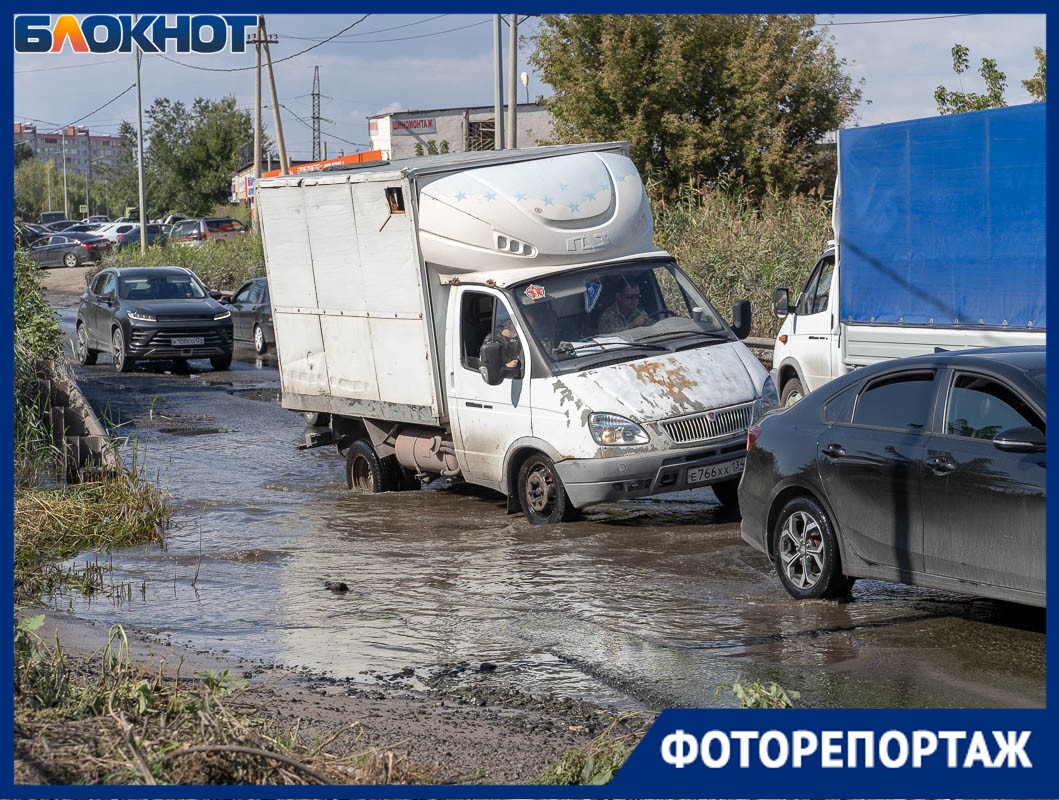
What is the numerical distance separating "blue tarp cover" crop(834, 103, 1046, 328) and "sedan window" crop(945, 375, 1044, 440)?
15.6 ft

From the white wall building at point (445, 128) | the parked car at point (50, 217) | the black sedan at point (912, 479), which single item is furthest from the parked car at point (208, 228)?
the black sedan at point (912, 479)

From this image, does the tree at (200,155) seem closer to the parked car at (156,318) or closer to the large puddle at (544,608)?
the parked car at (156,318)

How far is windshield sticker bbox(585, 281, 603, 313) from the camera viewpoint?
11484 mm

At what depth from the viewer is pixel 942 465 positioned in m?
7.26

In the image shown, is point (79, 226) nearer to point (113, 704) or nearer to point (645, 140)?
point (645, 140)

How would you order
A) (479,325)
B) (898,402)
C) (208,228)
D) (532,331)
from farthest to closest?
(208,228) < (479,325) < (532,331) < (898,402)

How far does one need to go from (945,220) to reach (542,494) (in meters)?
4.95

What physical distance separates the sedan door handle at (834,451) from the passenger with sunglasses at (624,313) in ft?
11.6

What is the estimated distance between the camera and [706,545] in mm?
10180

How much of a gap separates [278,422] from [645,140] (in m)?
Answer: 17.6

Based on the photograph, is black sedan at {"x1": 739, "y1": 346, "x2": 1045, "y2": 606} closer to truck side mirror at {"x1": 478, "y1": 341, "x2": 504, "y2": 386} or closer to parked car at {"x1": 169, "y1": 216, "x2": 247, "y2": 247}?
truck side mirror at {"x1": 478, "y1": 341, "x2": 504, "y2": 386}

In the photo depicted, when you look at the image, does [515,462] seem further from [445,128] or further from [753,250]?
[445,128]

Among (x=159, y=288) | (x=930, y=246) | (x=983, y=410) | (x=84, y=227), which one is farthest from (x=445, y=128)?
(x=983, y=410)

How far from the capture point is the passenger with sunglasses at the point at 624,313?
37.5ft
